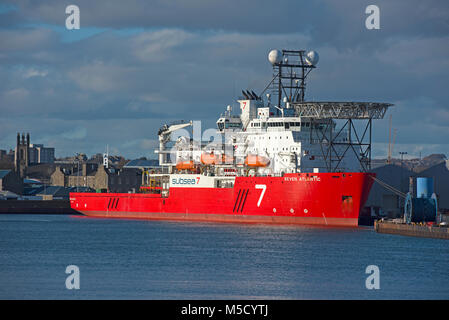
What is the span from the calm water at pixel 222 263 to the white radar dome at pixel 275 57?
1847 centimetres

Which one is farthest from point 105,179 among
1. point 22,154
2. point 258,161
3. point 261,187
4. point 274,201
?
point 274,201

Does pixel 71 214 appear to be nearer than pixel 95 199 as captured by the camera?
No

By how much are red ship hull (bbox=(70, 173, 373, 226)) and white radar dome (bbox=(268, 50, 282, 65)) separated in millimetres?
13011

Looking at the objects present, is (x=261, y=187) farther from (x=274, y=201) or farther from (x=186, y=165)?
(x=186, y=165)

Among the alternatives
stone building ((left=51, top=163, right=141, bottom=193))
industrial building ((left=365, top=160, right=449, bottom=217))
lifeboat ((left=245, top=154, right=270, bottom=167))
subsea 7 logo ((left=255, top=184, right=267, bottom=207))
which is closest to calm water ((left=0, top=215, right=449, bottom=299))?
subsea 7 logo ((left=255, top=184, right=267, bottom=207))

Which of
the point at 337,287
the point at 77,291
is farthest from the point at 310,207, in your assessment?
the point at 77,291

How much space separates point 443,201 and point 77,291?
61530 mm

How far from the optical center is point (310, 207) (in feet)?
219

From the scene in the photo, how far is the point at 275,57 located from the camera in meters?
78.9

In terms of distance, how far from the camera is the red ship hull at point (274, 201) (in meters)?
65.2

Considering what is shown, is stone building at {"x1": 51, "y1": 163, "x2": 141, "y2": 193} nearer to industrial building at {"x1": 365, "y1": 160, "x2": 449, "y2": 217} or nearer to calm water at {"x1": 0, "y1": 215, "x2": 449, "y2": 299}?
industrial building at {"x1": 365, "y1": 160, "x2": 449, "y2": 217}

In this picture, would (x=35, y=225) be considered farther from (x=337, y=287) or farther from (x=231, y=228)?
(x=337, y=287)

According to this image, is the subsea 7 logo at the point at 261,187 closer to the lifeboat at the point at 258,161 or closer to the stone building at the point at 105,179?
the lifeboat at the point at 258,161
